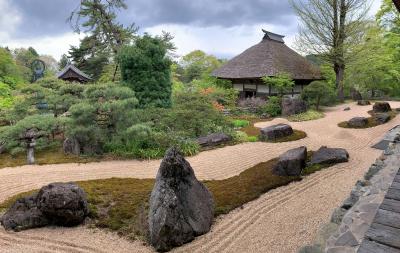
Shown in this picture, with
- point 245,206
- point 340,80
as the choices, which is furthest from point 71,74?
point 340,80

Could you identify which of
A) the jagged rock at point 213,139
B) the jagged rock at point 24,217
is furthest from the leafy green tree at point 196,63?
the jagged rock at point 24,217

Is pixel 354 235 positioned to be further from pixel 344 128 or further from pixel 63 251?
pixel 344 128

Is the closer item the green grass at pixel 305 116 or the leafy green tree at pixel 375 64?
the green grass at pixel 305 116

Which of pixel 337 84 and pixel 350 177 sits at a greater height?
pixel 337 84

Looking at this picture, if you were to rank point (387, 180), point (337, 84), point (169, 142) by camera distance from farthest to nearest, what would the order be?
point (337, 84)
point (169, 142)
point (387, 180)

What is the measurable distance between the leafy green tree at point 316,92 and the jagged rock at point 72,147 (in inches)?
554

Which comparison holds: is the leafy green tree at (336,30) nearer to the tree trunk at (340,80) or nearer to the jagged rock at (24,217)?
the tree trunk at (340,80)

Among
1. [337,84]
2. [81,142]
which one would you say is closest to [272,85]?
[337,84]

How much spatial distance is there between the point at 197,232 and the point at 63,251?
216 centimetres

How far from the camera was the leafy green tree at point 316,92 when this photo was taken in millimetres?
19062

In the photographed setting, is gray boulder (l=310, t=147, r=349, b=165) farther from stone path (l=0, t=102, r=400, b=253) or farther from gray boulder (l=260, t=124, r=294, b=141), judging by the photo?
gray boulder (l=260, t=124, r=294, b=141)

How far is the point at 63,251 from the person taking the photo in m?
4.97

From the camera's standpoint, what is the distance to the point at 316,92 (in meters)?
19.2

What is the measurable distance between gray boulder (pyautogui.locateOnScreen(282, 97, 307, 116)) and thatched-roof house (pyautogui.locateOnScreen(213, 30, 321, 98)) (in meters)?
2.91
